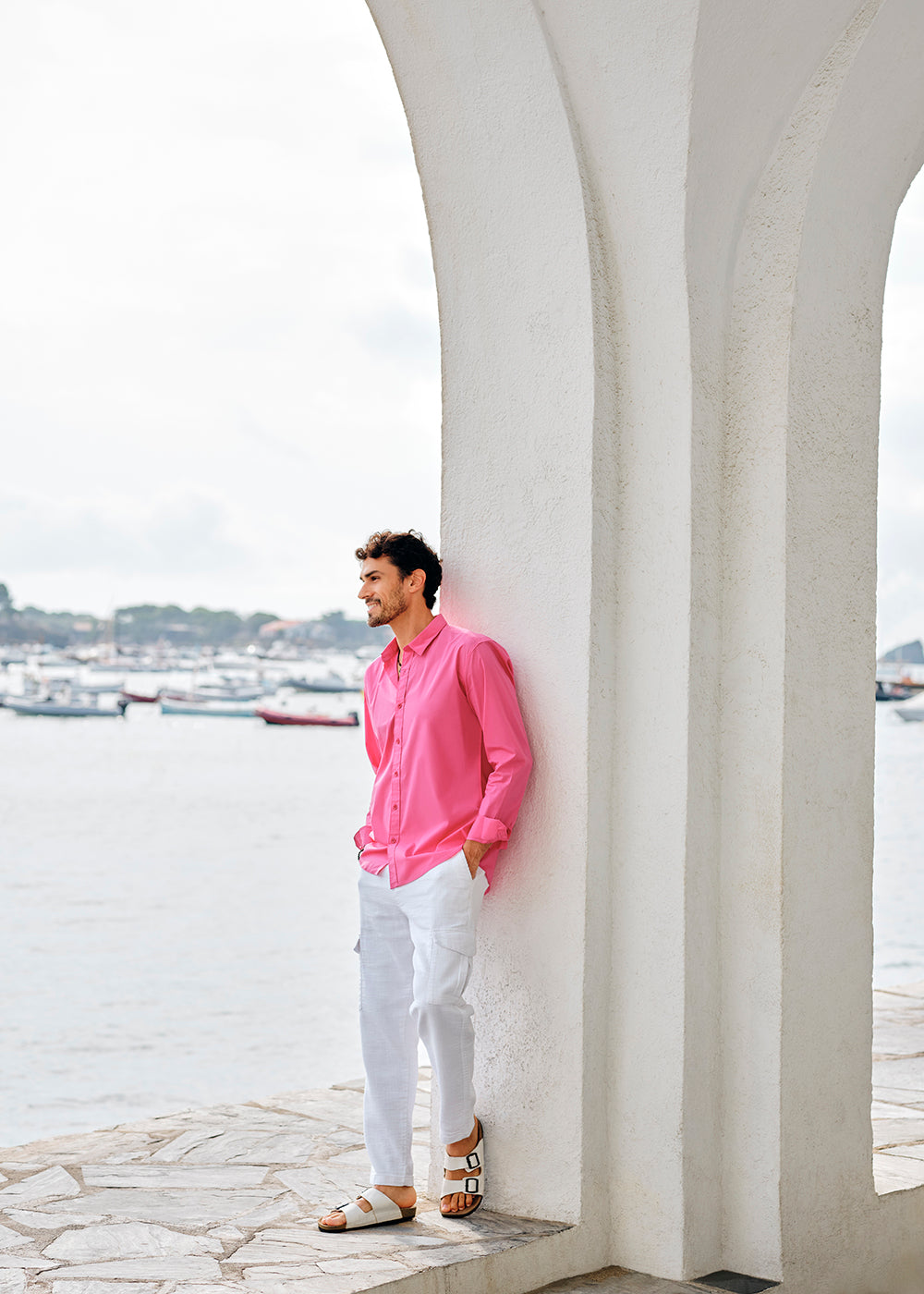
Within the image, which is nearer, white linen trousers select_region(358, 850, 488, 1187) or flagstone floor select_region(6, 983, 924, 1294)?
flagstone floor select_region(6, 983, 924, 1294)

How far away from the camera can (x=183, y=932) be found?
52.5ft

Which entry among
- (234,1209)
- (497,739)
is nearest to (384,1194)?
(234,1209)

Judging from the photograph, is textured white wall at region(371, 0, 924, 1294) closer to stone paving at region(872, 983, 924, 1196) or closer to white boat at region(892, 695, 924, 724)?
stone paving at region(872, 983, 924, 1196)

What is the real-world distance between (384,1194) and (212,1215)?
1.44 ft

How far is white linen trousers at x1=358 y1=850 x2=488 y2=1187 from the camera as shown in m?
3.25

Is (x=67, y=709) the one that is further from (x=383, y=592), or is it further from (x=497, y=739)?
(x=497, y=739)

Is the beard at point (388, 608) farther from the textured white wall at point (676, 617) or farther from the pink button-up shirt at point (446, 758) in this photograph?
the textured white wall at point (676, 617)

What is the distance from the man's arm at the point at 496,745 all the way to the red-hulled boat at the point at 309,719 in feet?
173

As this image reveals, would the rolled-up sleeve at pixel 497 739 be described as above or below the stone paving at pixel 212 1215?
above

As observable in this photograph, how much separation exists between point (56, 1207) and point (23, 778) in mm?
33565

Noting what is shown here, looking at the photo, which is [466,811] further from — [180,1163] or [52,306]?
[52,306]

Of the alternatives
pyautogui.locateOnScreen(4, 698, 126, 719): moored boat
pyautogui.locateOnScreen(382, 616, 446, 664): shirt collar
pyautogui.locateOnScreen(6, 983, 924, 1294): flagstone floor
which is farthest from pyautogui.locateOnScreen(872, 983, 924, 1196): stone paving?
pyautogui.locateOnScreen(4, 698, 126, 719): moored boat

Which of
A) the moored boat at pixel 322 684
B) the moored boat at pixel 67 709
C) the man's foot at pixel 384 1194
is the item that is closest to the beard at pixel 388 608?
the man's foot at pixel 384 1194

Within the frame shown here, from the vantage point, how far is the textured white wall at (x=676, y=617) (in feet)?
10.7
